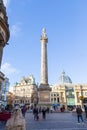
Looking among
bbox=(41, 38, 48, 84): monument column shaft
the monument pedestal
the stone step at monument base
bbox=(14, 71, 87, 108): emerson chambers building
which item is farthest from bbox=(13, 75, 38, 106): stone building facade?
the monument pedestal

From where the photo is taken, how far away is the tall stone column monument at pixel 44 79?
4091 cm

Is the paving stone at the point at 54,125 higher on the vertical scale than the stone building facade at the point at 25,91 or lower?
lower

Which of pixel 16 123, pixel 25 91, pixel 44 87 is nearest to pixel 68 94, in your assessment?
pixel 25 91

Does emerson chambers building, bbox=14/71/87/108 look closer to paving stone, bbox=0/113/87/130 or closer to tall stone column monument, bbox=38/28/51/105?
tall stone column monument, bbox=38/28/51/105

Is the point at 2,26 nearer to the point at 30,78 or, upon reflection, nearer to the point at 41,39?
the point at 41,39

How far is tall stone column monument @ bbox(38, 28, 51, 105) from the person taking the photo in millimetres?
40912

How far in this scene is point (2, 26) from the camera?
83.1ft

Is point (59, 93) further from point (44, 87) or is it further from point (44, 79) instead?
point (44, 87)

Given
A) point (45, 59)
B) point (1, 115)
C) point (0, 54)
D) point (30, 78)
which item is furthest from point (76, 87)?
point (1, 115)

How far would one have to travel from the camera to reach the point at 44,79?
43969 millimetres

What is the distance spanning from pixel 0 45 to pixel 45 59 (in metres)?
21.9

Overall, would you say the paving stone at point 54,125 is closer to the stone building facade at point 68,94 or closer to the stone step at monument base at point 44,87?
the stone step at monument base at point 44,87

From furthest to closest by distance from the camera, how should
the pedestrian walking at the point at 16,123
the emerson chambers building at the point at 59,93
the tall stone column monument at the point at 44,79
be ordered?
the emerson chambers building at the point at 59,93, the tall stone column monument at the point at 44,79, the pedestrian walking at the point at 16,123

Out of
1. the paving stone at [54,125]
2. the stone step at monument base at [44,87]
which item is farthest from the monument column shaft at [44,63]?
the paving stone at [54,125]
